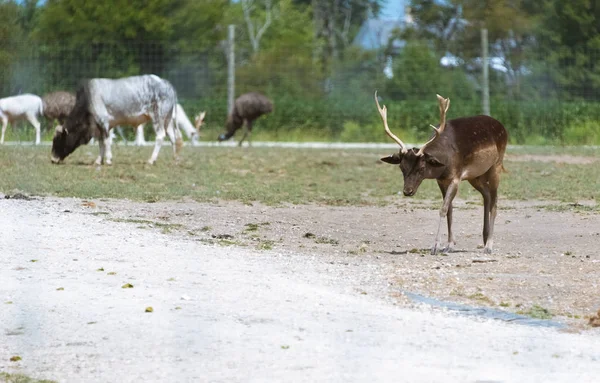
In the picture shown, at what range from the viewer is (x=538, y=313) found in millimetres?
8555

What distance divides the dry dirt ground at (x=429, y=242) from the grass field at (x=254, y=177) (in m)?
0.90

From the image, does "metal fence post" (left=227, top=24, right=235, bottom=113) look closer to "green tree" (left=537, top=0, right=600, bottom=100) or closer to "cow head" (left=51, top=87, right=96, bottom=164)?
"green tree" (left=537, top=0, right=600, bottom=100)

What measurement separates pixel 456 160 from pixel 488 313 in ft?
11.1

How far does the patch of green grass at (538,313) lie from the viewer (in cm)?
845

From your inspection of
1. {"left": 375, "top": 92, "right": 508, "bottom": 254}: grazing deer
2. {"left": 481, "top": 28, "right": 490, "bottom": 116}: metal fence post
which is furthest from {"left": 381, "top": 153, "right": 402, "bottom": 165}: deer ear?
{"left": 481, "top": 28, "right": 490, "bottom": 116}: metal fence post

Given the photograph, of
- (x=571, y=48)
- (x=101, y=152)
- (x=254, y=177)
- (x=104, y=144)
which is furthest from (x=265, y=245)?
(x=571, y=48)

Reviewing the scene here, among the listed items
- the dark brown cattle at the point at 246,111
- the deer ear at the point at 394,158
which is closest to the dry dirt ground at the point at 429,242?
the deer ear at the point at 394,158

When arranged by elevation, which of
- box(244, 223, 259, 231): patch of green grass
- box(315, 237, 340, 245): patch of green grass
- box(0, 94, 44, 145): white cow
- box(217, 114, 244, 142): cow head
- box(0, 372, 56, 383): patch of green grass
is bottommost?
box(217, 114, 244, 142): cow head

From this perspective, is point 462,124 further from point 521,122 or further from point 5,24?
point 5,24

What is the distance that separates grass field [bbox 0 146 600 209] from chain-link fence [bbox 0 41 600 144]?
249 inches

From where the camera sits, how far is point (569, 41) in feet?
111

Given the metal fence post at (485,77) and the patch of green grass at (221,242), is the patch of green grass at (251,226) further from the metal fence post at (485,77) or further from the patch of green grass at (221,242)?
the metal fence post at (485,77)

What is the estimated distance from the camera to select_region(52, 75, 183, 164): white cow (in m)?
21.1

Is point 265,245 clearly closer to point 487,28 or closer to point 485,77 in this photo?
point 485,77
